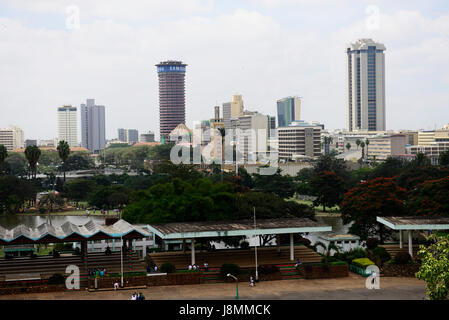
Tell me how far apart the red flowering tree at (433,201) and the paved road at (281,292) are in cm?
1199

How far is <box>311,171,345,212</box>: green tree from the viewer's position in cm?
8644

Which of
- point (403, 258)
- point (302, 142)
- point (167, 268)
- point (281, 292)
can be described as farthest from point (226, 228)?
point (302, 142)

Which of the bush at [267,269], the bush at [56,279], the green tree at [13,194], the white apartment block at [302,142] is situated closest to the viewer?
the bush at [56,279]

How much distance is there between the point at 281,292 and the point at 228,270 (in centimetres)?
423

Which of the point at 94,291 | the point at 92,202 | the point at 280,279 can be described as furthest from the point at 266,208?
the point at 92,202

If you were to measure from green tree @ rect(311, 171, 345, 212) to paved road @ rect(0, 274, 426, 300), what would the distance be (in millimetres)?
49119

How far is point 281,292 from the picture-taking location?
113ft

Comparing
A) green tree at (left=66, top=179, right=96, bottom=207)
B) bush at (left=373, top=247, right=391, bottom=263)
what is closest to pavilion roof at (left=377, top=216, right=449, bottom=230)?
bush at (left=373, top=247, right=391, bottom=263)

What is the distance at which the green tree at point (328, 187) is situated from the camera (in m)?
86.4

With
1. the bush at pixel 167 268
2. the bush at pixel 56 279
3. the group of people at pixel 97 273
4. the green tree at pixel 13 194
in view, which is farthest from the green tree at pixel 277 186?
the bush at pixel 56 279

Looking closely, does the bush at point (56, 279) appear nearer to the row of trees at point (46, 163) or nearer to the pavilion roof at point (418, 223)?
the pavilion roof at point (418, 223)

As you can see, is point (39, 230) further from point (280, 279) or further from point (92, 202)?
point (92, 202)
